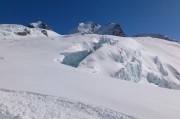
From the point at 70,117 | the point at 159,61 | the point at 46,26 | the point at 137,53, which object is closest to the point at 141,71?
the point at 137,53

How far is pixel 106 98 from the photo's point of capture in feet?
66.3

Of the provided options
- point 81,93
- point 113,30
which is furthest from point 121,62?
point 113,30

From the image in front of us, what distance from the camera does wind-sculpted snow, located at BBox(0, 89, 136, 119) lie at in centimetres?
1622

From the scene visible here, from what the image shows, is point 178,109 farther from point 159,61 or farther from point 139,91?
point 159,61

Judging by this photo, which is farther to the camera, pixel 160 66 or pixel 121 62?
pixel 160 66

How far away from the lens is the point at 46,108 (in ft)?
56.9

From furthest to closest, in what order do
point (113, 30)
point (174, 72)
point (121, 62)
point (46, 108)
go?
point (113, 30), point (174, 72), point (121, 62), point (46, 108)

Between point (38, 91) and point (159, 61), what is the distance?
105 ft

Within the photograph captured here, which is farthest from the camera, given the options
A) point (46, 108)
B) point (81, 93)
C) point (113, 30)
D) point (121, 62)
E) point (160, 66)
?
point (113, 30)

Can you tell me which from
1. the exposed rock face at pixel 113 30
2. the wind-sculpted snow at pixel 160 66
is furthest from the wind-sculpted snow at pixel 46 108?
the exposed rock face at pixel 113 30

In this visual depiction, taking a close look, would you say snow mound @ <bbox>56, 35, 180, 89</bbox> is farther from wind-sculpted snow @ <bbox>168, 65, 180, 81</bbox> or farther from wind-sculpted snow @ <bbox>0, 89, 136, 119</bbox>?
wind-sculpted snow @ <bbox>0, 89, 136, 119</bbox>

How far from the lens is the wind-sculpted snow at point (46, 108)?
1622cm

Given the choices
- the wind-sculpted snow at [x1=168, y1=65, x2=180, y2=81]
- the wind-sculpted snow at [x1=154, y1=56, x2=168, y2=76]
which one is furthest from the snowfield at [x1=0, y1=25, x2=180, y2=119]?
the wind-sculpted snow at [x1=168, y1=65, x2=180, y2=81]

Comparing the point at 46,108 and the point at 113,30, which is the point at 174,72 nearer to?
the point at 46,108
